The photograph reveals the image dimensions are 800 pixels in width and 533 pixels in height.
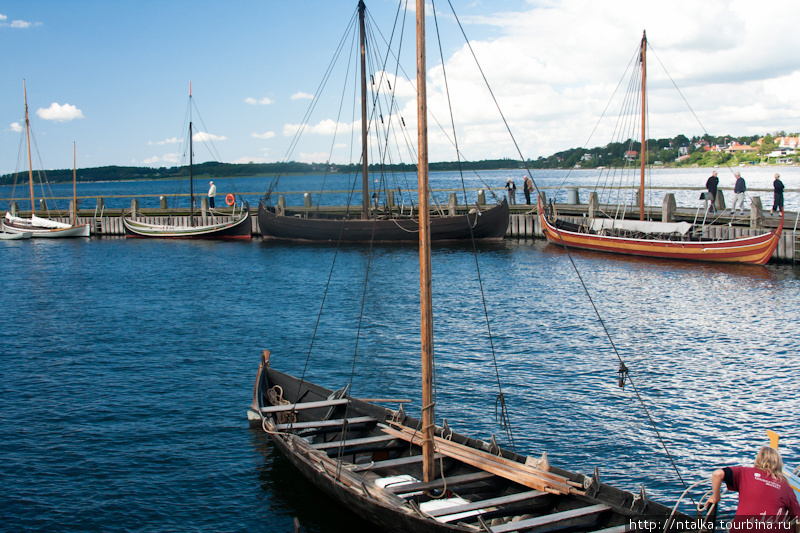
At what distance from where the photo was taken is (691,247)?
33438 mm

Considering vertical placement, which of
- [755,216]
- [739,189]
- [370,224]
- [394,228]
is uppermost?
[739,189]

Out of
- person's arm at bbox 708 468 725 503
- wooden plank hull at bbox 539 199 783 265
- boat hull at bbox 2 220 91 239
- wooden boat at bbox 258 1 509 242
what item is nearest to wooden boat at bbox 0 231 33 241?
boat hull at bbox 2 220 91 239

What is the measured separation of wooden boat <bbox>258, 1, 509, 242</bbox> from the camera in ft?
145

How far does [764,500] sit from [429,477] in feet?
15.7

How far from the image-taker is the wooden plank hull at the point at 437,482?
8.79 m

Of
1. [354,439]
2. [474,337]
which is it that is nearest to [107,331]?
[474,337]

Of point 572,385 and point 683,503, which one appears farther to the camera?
point 572,385

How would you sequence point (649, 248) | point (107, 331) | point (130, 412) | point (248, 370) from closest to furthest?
point (130, 412), point (248, 370), point (107, 331), point (649, 248)

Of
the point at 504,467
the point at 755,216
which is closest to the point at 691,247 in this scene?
the point at 755,216

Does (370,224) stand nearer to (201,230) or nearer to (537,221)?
(537,221)

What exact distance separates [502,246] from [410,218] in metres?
6.87

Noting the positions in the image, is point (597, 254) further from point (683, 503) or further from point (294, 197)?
point (294, 197)

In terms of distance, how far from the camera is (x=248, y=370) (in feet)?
62.7

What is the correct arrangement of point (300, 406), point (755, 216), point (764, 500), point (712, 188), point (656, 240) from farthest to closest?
point (712, 188) < point (656, 240) < point (755, 216) < point (300, 406) < point (764, 500)
